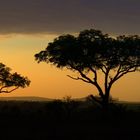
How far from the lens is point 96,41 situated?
6531cm

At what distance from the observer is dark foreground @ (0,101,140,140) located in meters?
32.8

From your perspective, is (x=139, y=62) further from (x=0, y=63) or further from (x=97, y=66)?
(x=0, y=63)

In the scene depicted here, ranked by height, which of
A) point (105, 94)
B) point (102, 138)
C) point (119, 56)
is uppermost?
point (119, 56)

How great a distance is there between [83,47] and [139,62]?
6.59 m

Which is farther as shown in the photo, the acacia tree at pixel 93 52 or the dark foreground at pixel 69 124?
the acacia tree at pixel 93 52

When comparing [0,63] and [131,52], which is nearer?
[131,52]

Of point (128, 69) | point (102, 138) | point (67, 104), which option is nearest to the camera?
point (102, 138)

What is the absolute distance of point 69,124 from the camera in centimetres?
4738

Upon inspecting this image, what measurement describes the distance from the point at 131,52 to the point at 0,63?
26334 mm

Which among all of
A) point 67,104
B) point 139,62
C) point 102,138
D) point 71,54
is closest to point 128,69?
point 139,62

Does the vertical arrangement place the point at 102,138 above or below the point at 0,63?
below

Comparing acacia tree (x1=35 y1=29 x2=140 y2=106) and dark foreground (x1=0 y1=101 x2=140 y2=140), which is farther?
acacia tree (x1=35 y1=29 x2=140 y2=106)

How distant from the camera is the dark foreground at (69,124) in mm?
32812

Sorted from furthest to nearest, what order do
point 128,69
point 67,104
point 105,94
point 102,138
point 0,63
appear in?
point 0,63 < point 67,104 < point 128,69 < point 105,94 < point 102,138
